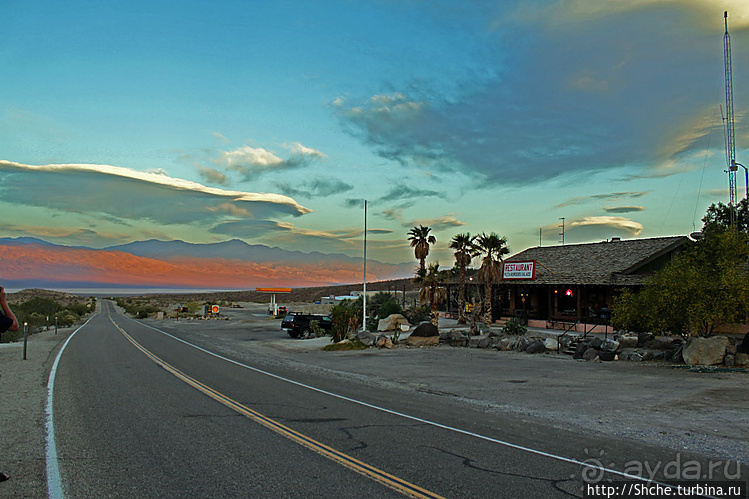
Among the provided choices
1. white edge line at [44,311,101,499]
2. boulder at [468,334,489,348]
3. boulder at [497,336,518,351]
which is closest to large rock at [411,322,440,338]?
boulder at [468,334,489,348]

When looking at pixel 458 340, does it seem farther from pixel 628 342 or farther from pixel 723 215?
pixel 723 215

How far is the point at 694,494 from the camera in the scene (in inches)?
243

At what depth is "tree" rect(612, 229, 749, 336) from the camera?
62.3 ft

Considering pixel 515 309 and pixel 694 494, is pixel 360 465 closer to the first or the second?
pixel 694 494

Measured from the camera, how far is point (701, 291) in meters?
19.2

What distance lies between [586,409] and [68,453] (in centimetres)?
1104

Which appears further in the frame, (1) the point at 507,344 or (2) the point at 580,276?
(2) the point at 580,276

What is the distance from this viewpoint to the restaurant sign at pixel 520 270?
128ft

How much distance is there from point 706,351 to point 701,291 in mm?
2379

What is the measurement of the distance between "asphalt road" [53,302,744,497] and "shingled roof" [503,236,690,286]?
26.0 m

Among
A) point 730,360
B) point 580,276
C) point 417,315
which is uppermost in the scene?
point 580,276

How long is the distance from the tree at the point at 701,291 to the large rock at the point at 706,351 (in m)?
0.92

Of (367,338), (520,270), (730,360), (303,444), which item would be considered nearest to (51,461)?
(303,444)

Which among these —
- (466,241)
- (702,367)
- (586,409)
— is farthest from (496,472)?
(466,241)
